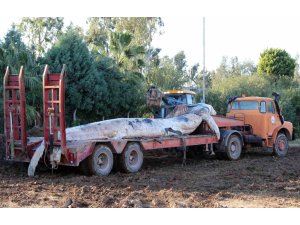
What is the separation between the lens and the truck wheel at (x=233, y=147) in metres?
14.9

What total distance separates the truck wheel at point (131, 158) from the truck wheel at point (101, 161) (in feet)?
1.34

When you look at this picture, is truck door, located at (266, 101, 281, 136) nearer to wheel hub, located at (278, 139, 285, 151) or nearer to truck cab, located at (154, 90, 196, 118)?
wheel hub, located at (278, 139, 285, 151)

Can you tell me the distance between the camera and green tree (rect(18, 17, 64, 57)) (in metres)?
38.3

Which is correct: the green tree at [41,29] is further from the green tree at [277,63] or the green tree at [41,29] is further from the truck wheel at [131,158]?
the truck wheel at [131,158]

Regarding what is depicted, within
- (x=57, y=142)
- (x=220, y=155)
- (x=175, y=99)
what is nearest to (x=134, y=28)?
(x=175, y=99)

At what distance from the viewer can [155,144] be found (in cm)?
1240

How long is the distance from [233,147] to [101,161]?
224 inches

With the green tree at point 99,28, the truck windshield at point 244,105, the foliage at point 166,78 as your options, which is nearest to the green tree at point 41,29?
the green tree at point 99,28

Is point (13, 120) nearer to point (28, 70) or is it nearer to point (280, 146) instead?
point (28, 70)

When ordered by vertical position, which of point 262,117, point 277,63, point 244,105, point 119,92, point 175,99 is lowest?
point 262,117

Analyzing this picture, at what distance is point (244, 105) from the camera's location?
16250mm

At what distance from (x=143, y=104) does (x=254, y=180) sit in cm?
1289

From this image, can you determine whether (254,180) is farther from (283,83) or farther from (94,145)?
(283,83)

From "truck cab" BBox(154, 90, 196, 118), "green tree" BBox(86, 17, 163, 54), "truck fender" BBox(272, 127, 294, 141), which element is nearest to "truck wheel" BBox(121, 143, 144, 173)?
"truck cab" BBox(154, 90, 196, 118)
